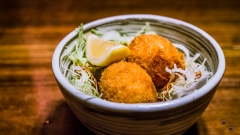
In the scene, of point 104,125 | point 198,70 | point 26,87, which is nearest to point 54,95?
point 26,87

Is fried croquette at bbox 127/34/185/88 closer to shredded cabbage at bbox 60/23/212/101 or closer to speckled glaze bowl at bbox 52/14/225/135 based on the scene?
shredded cabbage at bbox 60/23/212/101

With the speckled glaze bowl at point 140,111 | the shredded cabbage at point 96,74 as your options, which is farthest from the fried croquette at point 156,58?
the speckled glaze bowl at point 140,111

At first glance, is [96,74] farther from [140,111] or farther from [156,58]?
[140,111]

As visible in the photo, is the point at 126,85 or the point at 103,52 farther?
the point at 103,52

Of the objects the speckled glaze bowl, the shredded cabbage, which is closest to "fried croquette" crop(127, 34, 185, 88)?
the shredded cabbage

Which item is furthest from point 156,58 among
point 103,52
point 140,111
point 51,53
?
point 51,53

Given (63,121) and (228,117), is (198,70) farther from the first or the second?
(63,121)

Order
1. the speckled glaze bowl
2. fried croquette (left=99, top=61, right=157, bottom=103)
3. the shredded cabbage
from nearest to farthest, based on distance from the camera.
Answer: the speckled glaze bowl < fried croquette (left=99, top=61, right=157, bottom=103) < the shredded cabbage
